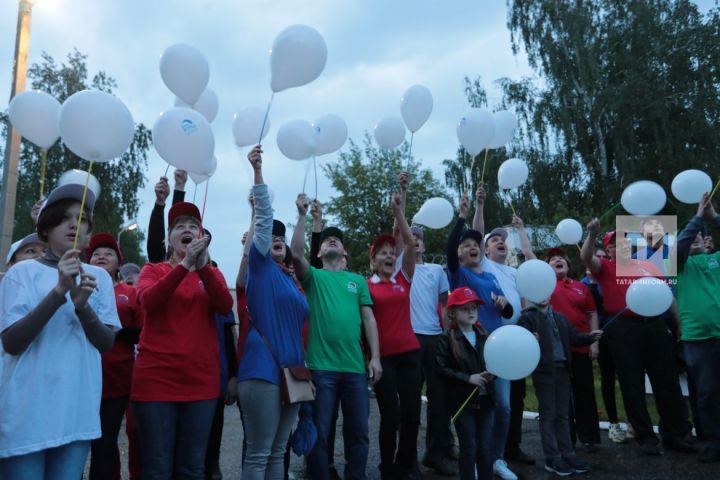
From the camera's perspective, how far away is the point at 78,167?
72.0ft

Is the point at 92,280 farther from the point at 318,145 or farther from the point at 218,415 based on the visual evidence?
the point at 318,145

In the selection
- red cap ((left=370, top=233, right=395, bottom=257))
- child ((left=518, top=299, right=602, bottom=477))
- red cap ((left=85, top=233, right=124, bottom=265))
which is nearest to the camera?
red cap ((left=85, top=233, right=124, bottom=265))

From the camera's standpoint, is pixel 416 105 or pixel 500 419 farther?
pixel 416 105

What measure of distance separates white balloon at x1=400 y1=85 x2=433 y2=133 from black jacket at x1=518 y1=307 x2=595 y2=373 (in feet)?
7.17

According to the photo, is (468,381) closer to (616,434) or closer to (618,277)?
(618,277)

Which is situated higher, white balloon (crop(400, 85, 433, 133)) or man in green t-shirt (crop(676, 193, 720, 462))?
Answer: white balloon (crop(400, 85, 433, 133))

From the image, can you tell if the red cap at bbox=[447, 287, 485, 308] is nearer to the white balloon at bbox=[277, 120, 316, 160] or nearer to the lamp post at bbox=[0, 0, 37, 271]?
the white balloon at bbox=[277, 120, 316, 160]

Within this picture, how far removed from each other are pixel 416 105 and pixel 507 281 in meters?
1.97

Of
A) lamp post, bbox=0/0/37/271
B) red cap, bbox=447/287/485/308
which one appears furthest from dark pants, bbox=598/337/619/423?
lamp post, bbox=0/0/37/271

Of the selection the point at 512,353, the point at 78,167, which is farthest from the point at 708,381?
the point at 78,167

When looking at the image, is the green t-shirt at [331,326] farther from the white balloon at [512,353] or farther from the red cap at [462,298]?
the white balloon at [512,353]

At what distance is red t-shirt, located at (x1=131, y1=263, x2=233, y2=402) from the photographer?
10.4 ft

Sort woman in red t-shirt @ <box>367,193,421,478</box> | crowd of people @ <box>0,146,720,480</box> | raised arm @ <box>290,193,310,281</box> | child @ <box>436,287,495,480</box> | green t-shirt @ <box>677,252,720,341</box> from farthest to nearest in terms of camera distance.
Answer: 1. green t-shirt @ <box>677,252,720,341</box>
2. woman in red t-shirt @ <box>367,193,421,478</box>
3. child @ <box>436,287,495,480</box>
4. raised arm @ <box>290,193,310,281</box>
5. crowd of people @ <box>0,146,720,480</box>

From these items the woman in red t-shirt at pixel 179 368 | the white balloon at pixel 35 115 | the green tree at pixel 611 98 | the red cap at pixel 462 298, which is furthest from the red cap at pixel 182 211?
the green tree at pixel 611 98
